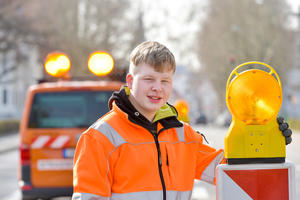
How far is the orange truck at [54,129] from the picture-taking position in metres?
6.68

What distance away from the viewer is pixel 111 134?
2.60 meters

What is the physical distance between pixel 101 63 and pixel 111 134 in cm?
393

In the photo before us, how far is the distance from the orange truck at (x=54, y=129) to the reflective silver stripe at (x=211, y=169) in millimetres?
3954

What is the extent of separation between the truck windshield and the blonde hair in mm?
4210

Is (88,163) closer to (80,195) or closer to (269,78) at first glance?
(80,195)

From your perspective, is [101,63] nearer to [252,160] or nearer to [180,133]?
[180,133]

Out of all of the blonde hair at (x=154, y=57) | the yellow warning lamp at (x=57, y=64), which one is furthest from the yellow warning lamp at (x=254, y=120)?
the yellow warning lamp at (x=57, y=64)

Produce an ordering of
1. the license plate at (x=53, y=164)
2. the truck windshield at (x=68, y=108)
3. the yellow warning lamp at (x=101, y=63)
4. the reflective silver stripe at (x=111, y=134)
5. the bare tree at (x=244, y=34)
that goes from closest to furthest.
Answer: the reflective silver stripe at (x=111, y=134)
the yellow warning lamp at (x=101, y=63)
the license plate at (x=53, y=164)
the truck windshield at (x=68, y=108)
the bare tree at (x=244, y=34)

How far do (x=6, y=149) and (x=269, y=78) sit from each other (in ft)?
64.7

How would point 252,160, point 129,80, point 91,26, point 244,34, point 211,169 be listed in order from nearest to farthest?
point 252,160 → point 129,80 → point 211,169 → point 91,26 → point 244,34

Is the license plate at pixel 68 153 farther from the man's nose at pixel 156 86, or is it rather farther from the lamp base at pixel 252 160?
the lamp base at pixel 252 160

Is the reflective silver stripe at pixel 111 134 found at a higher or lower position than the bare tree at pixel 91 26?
lower

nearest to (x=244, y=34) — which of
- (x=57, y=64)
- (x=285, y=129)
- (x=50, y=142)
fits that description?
(x=57, y=64)

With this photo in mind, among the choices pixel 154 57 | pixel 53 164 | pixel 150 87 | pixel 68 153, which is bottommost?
pixel 53 164
